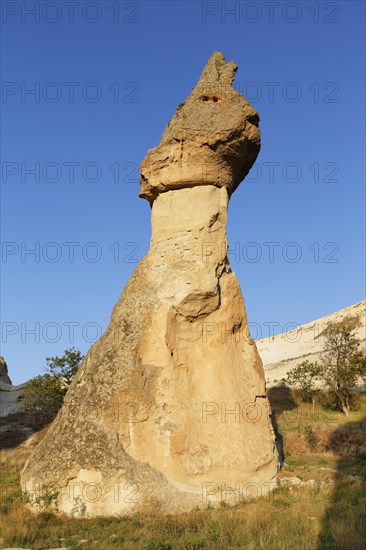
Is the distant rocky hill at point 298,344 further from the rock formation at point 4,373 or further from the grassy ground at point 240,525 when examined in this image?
the grassy ground at point 240,525

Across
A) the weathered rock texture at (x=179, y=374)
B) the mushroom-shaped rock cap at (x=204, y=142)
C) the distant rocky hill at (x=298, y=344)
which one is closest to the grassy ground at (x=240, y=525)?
the weathered rock texture at (x=179, y=374)

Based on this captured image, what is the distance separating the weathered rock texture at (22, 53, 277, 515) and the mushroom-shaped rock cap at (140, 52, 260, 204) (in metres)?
0.03

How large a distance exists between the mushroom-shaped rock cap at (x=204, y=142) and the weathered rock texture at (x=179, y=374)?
0.03 meters

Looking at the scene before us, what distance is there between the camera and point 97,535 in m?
6.96

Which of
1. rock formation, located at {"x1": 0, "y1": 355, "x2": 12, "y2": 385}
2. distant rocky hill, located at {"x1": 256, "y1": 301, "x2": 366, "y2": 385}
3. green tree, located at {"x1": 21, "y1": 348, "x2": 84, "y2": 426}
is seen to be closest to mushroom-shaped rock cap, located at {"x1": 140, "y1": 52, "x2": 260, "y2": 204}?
green tree, located at {"x1": 21, "y1": 348, "x2": 84, "y2": 426}

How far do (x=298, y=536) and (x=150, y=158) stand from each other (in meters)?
7.74

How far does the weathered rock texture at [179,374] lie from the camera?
27.0 ft

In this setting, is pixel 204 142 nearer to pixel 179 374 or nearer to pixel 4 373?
pixel 179 374

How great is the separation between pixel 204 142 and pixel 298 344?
1761 inches

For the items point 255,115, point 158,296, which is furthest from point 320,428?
point 255,115

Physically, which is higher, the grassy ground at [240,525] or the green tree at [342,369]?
the green tree at [342,369]

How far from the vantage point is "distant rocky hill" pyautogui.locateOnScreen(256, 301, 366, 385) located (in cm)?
4075

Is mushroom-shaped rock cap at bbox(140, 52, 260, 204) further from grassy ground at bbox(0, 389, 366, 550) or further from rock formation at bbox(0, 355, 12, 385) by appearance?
rock formation at bbox(0, 355, 12, 385)

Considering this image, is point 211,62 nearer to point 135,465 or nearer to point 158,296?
point 158,296
